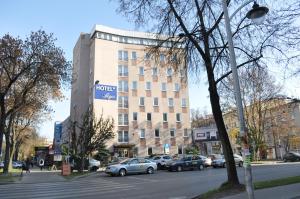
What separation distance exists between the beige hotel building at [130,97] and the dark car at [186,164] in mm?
17825

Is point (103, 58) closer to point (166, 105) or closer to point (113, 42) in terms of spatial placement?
point (113, 42)

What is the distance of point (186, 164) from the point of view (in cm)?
3528

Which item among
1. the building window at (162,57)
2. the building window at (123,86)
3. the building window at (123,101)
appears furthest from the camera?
the building window at (123,86)

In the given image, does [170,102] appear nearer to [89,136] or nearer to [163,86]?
[163,86]

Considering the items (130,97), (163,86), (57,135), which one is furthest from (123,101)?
(57,135)

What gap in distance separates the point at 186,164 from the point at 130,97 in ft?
83.6

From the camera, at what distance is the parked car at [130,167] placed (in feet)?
97.8

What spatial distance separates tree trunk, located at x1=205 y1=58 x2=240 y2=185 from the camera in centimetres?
1468

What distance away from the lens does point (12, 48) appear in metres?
28.8

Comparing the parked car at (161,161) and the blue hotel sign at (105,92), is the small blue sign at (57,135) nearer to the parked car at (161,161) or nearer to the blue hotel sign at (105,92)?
the blue hotel sign at (105,92)

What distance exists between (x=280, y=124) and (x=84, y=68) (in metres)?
38.6

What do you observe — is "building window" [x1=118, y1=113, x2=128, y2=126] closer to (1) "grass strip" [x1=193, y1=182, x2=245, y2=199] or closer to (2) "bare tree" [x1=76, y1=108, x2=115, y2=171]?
(2) "bare tree" [x1=76, y1=108, x2=115, y2=171]

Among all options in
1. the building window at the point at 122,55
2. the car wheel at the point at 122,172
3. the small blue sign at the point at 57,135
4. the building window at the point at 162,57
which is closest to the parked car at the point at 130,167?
the car wheel at the point at 122,172

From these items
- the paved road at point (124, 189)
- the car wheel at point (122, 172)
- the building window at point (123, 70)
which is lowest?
the paved road at point (124, 189)
